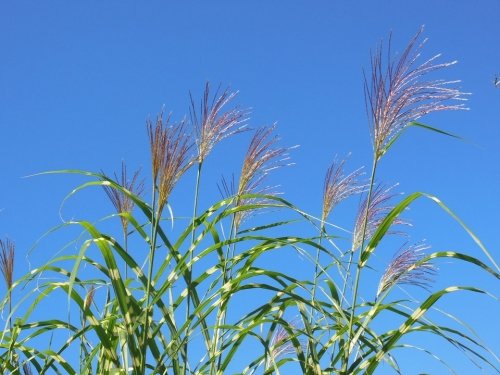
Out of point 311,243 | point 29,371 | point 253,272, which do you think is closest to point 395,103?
point 311,243

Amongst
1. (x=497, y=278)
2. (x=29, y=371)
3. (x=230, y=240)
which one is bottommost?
(x=497, y=278)

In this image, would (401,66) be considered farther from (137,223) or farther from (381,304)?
(137,223)

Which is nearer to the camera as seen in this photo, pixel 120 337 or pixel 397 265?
pixel 120 337

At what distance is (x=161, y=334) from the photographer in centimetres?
240

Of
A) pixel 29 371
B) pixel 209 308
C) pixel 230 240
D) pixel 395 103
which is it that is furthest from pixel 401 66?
pixel 29 371

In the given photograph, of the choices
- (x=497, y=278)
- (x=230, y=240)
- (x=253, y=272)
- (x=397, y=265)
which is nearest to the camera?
(x=497, y=278)

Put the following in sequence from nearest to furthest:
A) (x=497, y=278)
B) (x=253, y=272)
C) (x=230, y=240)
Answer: (x=497, y=278) < (x=253, y=272) < (x=230, y=240)

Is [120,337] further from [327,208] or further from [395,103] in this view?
[395,103]

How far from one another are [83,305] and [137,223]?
0.32 meters

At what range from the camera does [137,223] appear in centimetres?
241

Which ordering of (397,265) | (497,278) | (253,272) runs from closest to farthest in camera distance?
(497,278), (253,272), (397,265)

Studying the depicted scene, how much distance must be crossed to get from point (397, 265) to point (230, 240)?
0.67 metres

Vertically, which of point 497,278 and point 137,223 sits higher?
point 137,223

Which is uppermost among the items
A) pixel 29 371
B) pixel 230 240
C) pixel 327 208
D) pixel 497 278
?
pixel 327 208
